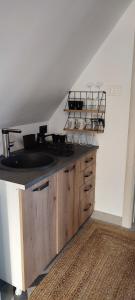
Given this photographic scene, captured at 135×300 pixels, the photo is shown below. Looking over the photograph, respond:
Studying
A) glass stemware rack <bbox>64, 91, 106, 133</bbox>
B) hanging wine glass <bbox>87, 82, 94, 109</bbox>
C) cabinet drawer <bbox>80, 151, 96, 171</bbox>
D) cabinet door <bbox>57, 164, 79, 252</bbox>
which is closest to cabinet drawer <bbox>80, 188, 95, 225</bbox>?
cabinet door <bbox>57, 164, 79, 252</bbox>

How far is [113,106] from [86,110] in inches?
11.1

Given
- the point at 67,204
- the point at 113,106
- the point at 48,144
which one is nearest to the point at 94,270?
the point at 67,204

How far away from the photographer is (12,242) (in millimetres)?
1596

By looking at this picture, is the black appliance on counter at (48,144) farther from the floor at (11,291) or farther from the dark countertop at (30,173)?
the floor at (11,291)

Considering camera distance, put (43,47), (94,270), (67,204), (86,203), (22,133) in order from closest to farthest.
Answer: (43,47)
(94,270)
(67,204)
(22,133)
(86,203)

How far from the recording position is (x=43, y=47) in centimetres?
155

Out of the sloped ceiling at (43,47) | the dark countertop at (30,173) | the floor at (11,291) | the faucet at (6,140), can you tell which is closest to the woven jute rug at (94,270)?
the floor at (11,291)

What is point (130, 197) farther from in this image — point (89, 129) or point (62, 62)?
point (62, 62)

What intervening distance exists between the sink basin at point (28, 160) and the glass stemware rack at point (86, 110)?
0.60 meters

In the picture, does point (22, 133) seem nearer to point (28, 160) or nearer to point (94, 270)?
point (28, 160)

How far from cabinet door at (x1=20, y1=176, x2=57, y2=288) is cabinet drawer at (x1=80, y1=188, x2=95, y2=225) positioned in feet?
1.82

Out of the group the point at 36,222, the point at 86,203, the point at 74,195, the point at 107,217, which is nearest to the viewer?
the point at 36,222

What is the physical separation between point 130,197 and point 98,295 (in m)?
1.08

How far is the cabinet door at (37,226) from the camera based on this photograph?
155cm
